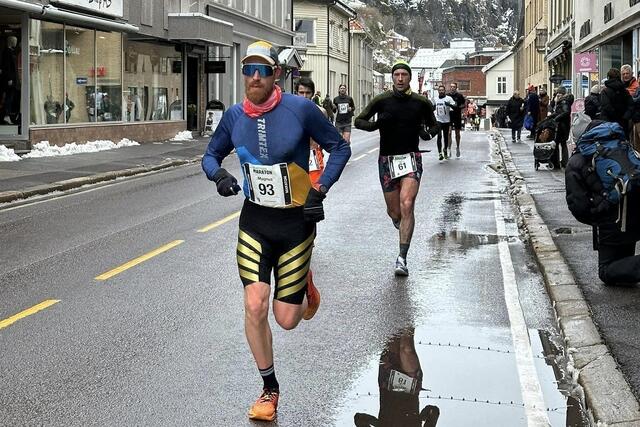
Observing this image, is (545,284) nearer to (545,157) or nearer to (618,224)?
(618,224)

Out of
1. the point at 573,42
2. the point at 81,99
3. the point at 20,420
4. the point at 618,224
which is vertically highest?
the point at 573,42

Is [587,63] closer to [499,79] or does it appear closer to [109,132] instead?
[109,132]

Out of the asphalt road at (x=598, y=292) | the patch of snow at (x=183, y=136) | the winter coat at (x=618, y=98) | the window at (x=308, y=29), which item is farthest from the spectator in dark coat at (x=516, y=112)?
the window at (x=308, y=29)

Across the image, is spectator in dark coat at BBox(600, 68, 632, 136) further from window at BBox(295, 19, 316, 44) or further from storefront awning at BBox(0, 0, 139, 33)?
window at BBox(295, 19, 316, 44)

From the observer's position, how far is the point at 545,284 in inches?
345

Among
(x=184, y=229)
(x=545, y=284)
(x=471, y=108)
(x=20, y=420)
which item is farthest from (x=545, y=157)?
(x=471, y=108)

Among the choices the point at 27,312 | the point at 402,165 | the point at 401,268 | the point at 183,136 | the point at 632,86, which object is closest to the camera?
the point at 27,312

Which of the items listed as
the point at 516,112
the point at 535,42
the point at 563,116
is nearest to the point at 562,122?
the point at 563,116

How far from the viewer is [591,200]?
800 cm

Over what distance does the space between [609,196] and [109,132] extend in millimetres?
22921

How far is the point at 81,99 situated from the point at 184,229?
16204mm

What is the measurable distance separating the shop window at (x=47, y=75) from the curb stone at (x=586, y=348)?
1696 cm

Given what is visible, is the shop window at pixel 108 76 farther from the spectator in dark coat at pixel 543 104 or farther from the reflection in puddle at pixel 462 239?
the reflection in puddle at pixel 462 239

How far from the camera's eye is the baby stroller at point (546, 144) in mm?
19984
